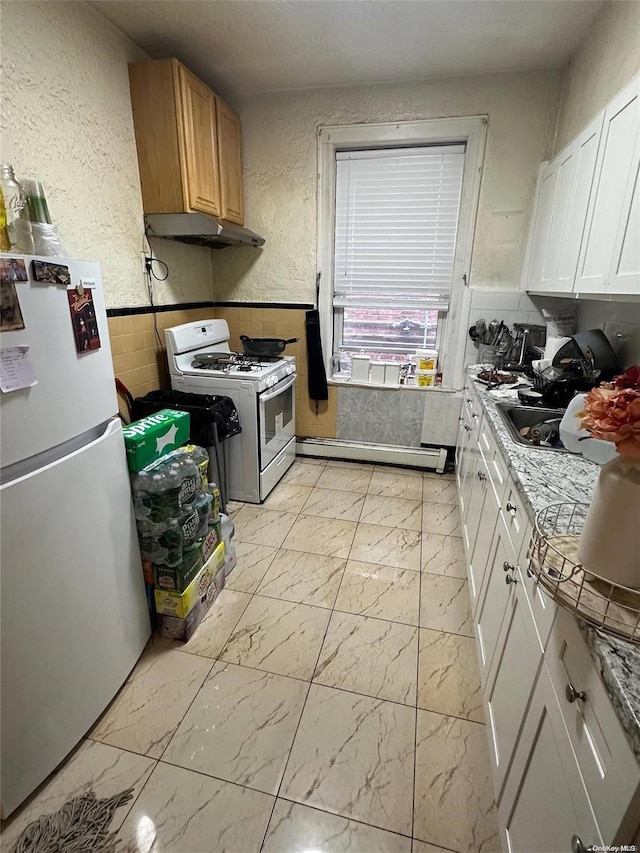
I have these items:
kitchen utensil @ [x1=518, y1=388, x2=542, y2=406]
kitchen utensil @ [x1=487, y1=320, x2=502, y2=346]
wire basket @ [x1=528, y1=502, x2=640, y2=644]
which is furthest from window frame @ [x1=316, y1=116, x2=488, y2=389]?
wire basket @ [x1=528, y1=502, x2=640, y2=644]

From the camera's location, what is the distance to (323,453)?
3.41 meters

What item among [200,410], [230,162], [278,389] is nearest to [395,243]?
[230,162]

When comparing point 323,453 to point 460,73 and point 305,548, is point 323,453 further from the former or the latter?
point 460,73

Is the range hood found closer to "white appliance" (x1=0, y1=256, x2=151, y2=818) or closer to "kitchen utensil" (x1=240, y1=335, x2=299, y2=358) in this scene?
"kitchen utensil" (x1=240, y1=335, x2=299, y2=358)

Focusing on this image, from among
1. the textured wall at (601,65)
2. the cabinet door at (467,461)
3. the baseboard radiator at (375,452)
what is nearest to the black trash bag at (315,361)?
the baseboard radiator at (375,452)

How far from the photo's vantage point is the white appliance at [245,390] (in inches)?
99.0

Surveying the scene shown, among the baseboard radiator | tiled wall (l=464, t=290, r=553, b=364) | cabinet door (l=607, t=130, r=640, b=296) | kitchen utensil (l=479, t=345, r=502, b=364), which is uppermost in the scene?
cabinet door (l=607, t=130, r=640, b=296)

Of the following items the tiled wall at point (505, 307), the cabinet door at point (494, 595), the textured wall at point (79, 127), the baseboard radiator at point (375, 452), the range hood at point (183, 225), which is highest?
the textured wall at point (79, 127)

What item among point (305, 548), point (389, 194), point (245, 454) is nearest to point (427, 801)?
point (305, 548)

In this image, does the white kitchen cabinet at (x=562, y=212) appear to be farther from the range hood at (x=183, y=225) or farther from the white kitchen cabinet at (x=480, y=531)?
the range hood at (x=183, y=225)

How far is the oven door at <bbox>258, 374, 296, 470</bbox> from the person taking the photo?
2602 mm

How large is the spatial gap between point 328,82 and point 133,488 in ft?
9.46

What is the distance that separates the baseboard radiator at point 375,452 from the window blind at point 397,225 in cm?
113

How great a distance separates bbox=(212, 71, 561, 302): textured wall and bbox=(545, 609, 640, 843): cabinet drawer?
264 cm
